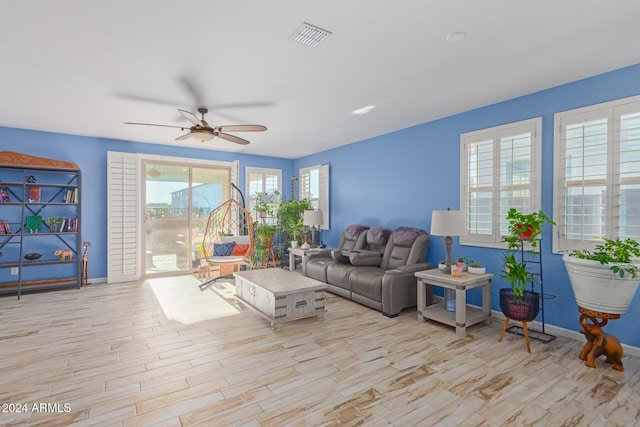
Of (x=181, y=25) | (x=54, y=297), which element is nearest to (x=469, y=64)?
(x=181, y=25)

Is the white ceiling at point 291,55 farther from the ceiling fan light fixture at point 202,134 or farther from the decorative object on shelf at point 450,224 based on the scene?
the decorative object on shelf at point 450,224

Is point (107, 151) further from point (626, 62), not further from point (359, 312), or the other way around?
point (626, 62)

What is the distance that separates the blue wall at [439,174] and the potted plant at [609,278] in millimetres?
524

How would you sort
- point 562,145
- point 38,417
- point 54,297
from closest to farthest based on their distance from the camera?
1. point 38,417
2. point 562,145
3. point 54,297

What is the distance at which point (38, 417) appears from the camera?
6.64 ft

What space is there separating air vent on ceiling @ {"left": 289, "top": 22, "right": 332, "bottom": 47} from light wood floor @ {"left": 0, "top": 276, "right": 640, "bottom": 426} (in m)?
2.67

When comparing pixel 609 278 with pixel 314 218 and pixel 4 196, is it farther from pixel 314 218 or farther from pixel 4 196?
pixel 4 196

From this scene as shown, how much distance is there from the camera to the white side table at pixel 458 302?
10.9 feet

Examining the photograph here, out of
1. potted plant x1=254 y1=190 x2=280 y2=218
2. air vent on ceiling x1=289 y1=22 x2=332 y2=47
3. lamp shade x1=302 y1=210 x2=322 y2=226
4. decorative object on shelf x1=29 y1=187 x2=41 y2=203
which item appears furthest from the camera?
potted plant x1=254 y1=190 x2=280 y2=218

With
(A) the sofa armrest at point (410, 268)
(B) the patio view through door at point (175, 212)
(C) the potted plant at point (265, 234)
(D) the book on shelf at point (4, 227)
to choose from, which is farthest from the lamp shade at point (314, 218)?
(D) the book on shelf at point (4, 227)

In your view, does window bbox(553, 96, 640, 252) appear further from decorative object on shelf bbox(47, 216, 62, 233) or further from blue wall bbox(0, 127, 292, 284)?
decorative object on shelf bbox(47, 216, 62, 233)

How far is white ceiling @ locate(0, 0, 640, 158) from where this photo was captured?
212 centimetres

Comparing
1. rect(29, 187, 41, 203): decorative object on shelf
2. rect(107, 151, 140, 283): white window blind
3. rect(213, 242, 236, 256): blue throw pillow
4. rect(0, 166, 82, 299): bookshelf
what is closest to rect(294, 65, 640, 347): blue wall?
rect(213, 242, 236, 256): blue throw pillow

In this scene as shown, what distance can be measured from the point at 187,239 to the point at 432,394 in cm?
557
